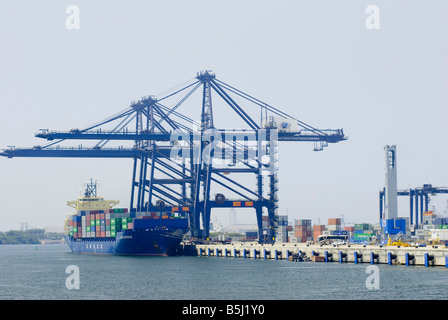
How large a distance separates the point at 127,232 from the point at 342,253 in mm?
37983

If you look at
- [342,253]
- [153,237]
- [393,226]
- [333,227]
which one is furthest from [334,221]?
[342,253]

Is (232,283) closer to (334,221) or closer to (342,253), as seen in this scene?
(342,253)

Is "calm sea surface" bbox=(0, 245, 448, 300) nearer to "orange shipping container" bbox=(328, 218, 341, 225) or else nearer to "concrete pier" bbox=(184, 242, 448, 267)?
"concrete pier" bbox=(184, 242, 448, 267)

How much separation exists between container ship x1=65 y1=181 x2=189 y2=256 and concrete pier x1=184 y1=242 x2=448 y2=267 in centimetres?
381

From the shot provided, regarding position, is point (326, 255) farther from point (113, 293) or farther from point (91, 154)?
point (91, 154)

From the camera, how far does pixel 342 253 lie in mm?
84250

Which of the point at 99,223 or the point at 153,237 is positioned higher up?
the point at 99,223

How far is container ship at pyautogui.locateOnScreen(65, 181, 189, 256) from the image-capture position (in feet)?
358

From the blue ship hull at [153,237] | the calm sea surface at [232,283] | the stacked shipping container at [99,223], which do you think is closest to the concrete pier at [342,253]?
the calm sea surface at [232,283]

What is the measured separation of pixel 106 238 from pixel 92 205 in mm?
25132

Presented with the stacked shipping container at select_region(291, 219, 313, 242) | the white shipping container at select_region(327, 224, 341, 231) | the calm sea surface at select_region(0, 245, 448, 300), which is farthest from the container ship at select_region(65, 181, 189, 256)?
the white shipping container at select_region(327, 224, 341, 231)

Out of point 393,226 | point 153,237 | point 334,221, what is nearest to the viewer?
point 153,237

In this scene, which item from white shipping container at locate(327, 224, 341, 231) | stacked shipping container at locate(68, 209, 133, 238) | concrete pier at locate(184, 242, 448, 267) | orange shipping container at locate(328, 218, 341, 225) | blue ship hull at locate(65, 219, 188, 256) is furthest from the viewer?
orange shipping container at locate(328, 218, 341, 225)

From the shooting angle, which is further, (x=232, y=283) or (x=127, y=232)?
(x=127, y=232)
